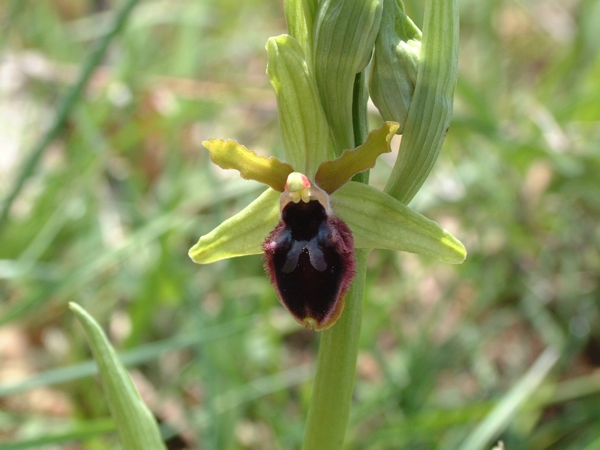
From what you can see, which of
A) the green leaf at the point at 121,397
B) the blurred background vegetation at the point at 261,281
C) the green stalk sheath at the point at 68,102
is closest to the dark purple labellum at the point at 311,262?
the green leaf at the point at 121,397

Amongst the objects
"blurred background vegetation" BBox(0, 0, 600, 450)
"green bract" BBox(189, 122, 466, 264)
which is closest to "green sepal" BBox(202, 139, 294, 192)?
"green bract" BBox(189, 122, 466, 264)

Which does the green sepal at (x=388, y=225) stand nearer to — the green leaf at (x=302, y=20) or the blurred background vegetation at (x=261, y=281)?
the green leaf at (x=302, y=20)

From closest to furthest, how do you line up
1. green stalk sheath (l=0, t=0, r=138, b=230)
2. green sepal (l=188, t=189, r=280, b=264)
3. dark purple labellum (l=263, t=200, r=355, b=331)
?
dark purple labellum (l=263, t=200, r=355, b=331), green sepal (l=188, t=189, r=280, b=264), green stalk sheath (l=0, t=0, r=138, b=230)

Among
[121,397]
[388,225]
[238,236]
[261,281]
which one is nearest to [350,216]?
[388,225]

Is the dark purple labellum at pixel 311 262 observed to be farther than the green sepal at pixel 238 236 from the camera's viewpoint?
No

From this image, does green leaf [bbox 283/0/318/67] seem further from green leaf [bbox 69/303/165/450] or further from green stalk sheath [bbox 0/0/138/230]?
green stalk sheath [bbox 0/0/138/230]
